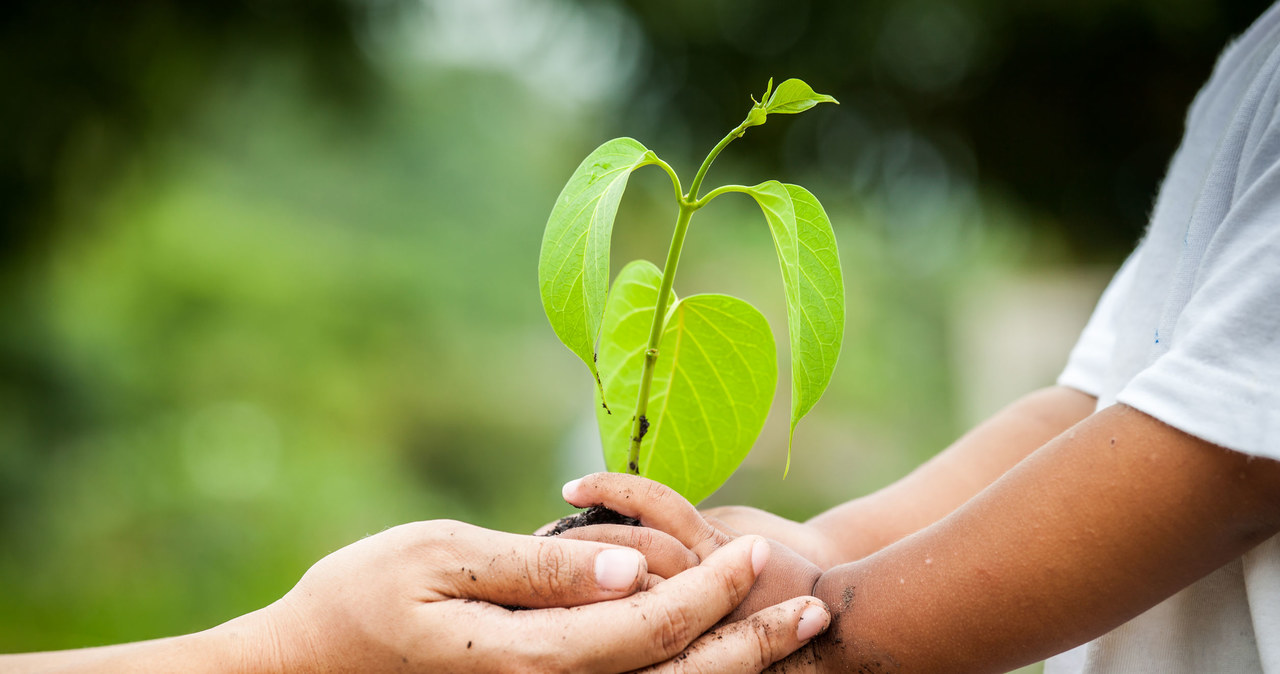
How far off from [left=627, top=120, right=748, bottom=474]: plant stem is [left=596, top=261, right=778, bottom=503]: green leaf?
0.02 metres

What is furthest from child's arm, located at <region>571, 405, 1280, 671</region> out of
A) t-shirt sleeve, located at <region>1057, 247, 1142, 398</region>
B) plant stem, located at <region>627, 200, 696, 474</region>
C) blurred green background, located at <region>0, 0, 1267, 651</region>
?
blurred green background, located at <region>0, 0, 1267, 651</region>

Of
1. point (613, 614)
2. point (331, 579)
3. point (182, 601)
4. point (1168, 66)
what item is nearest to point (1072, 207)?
point (1168, 66)

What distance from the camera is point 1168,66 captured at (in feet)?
4.41

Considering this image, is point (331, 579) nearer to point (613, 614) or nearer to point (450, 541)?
point (450, 541)

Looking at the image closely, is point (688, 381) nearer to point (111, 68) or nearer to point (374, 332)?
point (111, 68)

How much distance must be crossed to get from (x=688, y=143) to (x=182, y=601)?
196 cm

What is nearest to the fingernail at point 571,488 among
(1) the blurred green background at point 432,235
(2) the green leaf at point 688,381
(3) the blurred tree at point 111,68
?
(2) the green leaf at point 688,381

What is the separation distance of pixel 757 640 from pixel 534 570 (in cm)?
15

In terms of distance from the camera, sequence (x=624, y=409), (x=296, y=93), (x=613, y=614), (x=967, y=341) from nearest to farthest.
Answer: (x=613, y=614), (x=624, y=409), (x=296, y=93), (x=967, y=341)

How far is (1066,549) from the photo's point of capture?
429 millimetres

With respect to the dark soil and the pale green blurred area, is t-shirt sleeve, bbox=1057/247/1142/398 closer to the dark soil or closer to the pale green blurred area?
the dark soil

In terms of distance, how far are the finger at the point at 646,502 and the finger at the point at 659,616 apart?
0.16 feet

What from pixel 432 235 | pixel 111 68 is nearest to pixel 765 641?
pixel 111 68

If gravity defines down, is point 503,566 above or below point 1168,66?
below
